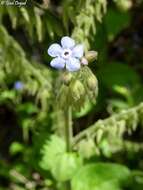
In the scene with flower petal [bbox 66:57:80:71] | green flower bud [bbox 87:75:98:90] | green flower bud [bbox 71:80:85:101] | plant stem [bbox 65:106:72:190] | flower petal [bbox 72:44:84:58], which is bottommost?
plant stem [bbox 65:106:72:190]

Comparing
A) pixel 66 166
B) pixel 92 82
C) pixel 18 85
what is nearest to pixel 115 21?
pixel 18 85

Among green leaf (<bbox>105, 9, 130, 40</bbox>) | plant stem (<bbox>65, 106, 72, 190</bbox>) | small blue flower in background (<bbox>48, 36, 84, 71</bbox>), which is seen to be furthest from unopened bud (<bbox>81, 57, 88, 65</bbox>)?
green leaf (<bbox>105, 9, 130, 40</bbox>)

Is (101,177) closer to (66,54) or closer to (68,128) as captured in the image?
(68,128)

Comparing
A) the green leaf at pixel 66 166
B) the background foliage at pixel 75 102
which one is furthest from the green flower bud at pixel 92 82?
the green leaf at pixel 66 166

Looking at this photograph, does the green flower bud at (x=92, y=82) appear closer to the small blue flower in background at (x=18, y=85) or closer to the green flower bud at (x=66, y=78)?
the green flower bud at (x=66, y=78)

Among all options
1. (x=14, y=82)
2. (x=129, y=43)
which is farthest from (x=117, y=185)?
(x=129, y=43)

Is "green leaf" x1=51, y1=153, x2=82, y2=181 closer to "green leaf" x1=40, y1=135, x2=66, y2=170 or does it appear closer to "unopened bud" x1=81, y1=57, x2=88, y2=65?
"green leaf" x1=40, y1=135, x2=66, y2=170
